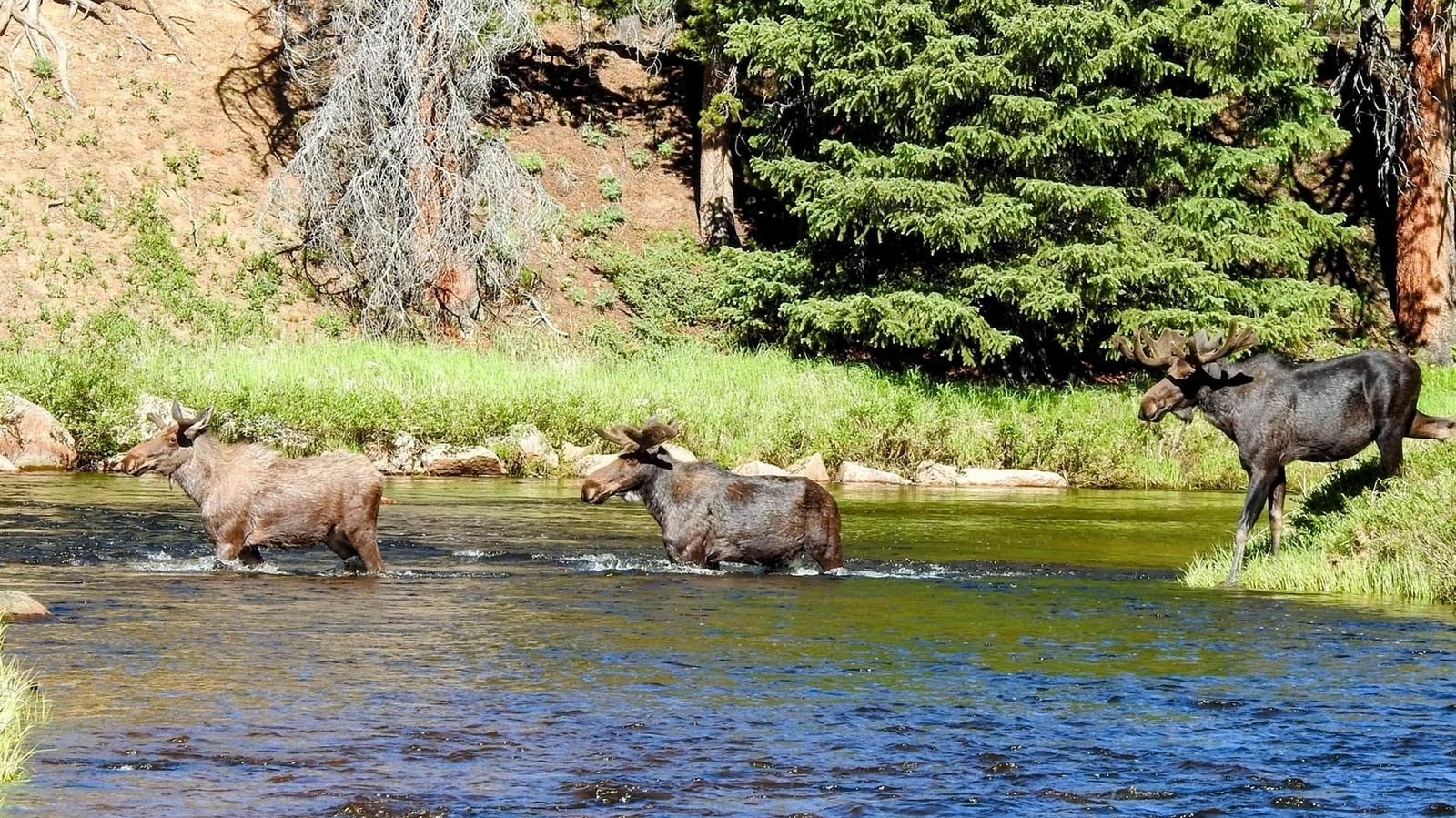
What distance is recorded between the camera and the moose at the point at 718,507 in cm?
1686

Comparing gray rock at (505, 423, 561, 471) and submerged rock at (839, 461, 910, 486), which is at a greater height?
gray rock at (505, 423, 561, 471)

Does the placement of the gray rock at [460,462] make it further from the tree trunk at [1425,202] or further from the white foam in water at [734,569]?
the tree trunk at [1425,202]

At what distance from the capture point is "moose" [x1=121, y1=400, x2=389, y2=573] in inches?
624

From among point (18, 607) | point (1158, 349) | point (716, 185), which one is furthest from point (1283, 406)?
point (716, 185)

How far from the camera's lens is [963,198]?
33031 millimetres

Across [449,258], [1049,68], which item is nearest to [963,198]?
[1049,68]

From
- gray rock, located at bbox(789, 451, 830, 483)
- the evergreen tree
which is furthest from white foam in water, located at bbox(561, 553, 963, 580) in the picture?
the evergreen tree

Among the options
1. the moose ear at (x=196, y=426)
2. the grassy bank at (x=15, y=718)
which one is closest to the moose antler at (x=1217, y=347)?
the moose ear at (x=196, y=426)

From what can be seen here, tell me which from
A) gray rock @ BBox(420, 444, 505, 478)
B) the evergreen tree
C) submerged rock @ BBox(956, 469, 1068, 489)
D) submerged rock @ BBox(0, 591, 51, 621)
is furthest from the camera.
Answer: the evergreen tree

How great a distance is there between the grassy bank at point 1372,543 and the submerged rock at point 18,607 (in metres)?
10.1

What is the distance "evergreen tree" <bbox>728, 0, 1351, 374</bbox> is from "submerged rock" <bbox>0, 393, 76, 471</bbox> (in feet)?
46.2

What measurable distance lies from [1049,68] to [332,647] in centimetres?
2482

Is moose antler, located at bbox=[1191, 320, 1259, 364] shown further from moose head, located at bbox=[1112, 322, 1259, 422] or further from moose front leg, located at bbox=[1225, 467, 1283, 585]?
moose front leg, located at bbox=[1225, 467, 1283, 585]

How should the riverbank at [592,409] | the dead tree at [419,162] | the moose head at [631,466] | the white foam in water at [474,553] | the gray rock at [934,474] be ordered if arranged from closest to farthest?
the moose head at [631,466], the white foam in water at [474,553], the riverbank at [592,409], the gray rock at [934,474], the dead tree at [419,162]
